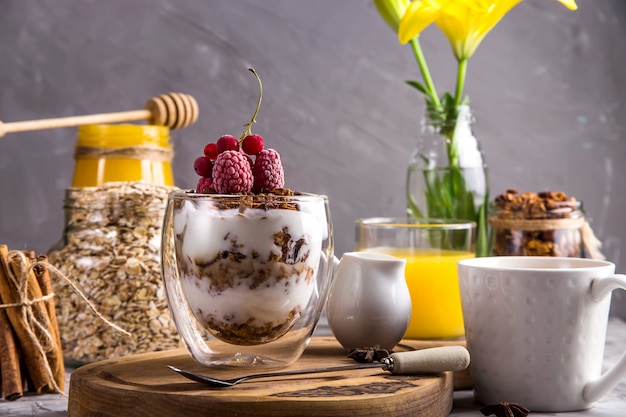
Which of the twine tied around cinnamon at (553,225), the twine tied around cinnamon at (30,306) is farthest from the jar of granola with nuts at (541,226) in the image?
the twine tied around cinnamon at (30,306)

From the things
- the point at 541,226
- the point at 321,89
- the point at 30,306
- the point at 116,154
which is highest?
the point at 321,89

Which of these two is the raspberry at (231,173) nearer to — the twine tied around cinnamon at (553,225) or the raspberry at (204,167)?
the raspberry at (204,167)

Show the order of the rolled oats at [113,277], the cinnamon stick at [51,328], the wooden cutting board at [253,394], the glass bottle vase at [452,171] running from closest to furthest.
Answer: the wooden cutting board at [253,394] < the cinnamon stick at [51,328] < the rolled oats at [113,277] < the glass bottle vase at [452,171]

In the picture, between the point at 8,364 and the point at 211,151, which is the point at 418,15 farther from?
the point at 8,364

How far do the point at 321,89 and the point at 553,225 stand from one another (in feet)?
1.82

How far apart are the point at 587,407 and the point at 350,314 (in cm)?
26

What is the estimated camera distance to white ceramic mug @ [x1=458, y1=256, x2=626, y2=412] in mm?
774

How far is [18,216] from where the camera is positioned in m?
1.43

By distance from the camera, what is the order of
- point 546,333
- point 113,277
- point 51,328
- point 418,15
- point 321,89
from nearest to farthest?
point 546,333, point 51,328, point 113,277, point 418,15, point 321,89

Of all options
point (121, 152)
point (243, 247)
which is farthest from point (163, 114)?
point (243, 247)

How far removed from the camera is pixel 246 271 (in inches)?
29.4

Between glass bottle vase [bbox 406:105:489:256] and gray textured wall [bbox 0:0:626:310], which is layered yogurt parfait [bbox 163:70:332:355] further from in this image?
gray textured wall [bbox 0:0:626:310]

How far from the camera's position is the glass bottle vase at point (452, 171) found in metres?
1.23

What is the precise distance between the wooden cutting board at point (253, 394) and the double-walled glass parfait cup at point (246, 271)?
0.03 m
